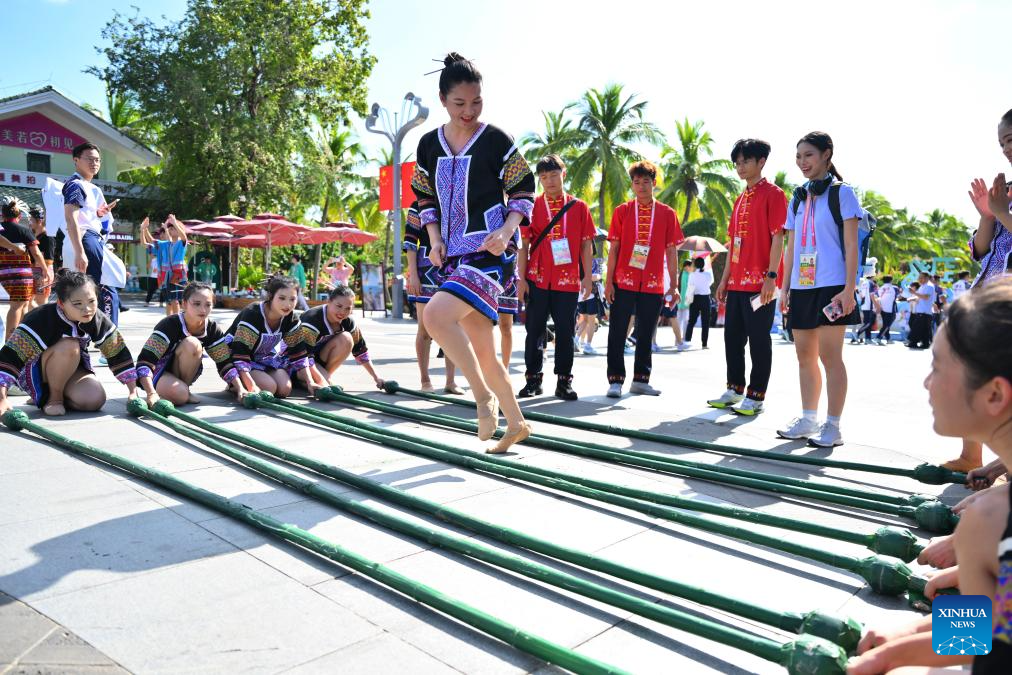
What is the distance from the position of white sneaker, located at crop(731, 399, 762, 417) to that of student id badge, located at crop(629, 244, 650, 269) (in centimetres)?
145

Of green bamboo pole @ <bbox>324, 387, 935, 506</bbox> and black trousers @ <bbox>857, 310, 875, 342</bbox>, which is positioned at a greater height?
black trousers @ <bbox>857, 310, 875, 342</bbox>

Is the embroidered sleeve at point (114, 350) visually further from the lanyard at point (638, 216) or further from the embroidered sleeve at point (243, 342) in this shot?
the lanyard at point (638, 216)

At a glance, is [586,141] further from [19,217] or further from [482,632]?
A: [482,632]

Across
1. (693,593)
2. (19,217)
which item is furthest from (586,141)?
(693,593)

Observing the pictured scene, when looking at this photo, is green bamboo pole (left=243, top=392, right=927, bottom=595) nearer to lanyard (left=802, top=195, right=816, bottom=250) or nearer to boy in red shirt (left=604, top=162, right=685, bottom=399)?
lanyard (left=802, top=195, right=816, bottom=250)

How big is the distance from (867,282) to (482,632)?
1809cm

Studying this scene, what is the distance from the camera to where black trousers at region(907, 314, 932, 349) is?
17.0m

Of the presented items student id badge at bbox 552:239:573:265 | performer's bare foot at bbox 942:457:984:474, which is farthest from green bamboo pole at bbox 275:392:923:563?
student id badge at bbox 552:239:573:265

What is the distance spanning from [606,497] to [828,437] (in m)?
2.14

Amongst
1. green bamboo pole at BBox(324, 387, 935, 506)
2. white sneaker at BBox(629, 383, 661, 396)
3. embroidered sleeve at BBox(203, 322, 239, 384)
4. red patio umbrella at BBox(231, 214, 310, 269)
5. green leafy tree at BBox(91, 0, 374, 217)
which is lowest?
white sneaker at BBox(629, 383, 661, 396)

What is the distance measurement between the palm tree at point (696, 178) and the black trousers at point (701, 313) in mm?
24437

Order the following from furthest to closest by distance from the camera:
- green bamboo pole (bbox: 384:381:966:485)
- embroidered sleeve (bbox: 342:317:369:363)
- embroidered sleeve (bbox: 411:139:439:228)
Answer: embroidered sleeve (bbox: 342:317:369:363), embroidered sleeve (bbox: 411:139:439:228), green bamboo pole (bbox: 384:381:966:485)

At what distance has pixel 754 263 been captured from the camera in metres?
5.62

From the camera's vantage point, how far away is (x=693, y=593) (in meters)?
2.02
